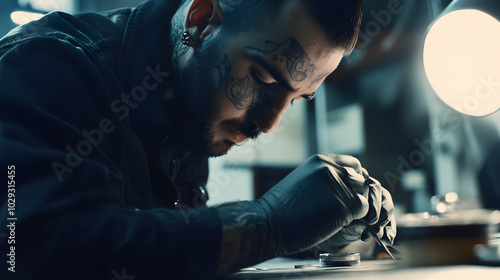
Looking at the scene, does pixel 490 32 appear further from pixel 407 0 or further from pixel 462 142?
pixel 407 0

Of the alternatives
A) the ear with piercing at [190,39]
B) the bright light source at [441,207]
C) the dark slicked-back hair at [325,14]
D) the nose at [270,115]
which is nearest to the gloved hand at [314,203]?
the nose at [270,115]

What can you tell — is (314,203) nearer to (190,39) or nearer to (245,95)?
(245,95)

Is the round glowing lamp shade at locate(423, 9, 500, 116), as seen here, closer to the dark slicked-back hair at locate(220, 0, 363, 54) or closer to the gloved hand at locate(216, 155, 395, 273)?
the dark slicked-back hair at locate(220, 0, 363, 54)

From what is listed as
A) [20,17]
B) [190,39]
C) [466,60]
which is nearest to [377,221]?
[466,60]

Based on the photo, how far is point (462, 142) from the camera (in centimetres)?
245

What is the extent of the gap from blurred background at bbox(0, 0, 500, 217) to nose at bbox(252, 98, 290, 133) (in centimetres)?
133

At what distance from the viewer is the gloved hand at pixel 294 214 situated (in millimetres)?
731

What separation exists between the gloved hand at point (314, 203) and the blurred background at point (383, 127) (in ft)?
5.02

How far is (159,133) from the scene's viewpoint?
3.13 feet

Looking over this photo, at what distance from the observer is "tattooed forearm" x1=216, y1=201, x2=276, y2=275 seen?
72cm

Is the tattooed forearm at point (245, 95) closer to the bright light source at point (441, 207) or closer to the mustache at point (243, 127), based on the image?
the mustache at point (243, 127)

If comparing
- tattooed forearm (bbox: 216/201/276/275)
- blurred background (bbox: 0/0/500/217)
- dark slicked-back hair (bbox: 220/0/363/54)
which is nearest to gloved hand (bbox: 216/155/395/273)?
tattooed forearm (bbox: 216/201/276/275)

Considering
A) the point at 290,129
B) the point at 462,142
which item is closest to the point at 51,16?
the point at 462,142

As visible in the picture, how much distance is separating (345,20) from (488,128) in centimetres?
154
